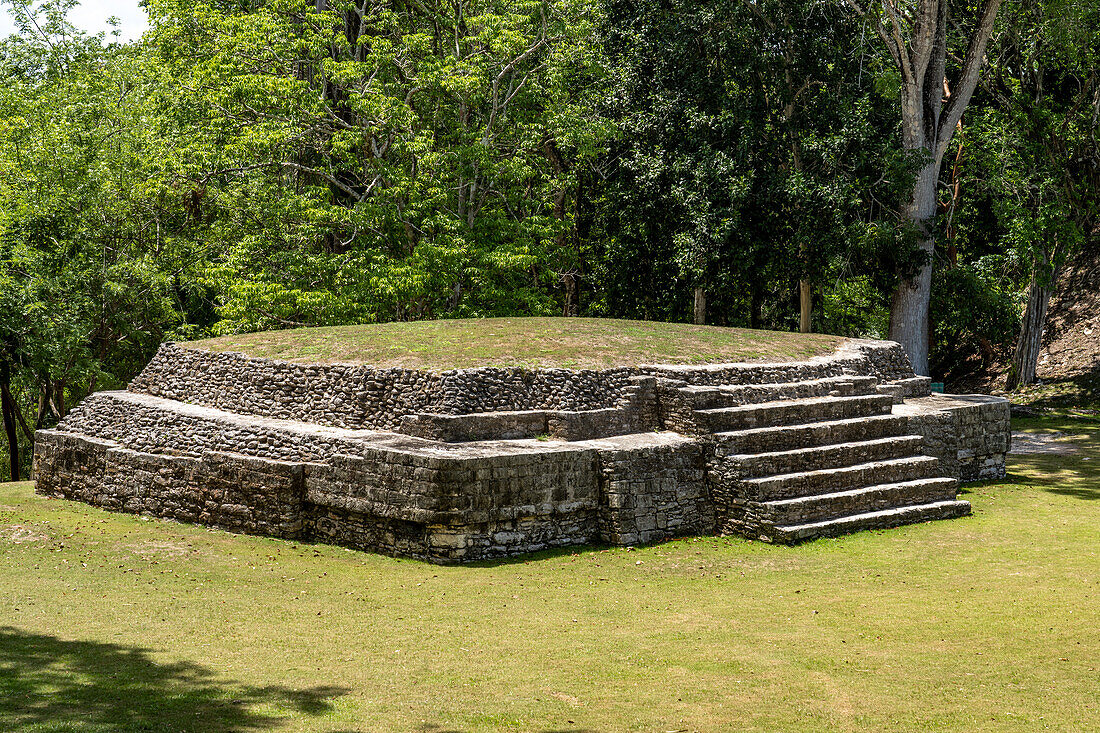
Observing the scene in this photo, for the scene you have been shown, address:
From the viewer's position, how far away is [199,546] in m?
12.0

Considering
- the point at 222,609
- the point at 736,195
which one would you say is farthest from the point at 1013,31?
the point at 222,609

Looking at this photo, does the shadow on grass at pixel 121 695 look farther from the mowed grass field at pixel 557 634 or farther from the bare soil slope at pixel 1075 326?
the bare soil slope at pixel 1075 326

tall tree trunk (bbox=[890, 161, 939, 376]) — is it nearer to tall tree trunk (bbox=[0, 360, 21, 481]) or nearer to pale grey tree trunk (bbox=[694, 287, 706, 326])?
pale grey tree trunk (bbox=[694, 287, 706, 326])

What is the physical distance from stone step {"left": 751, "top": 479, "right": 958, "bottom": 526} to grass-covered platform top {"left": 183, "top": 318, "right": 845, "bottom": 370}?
2.85m

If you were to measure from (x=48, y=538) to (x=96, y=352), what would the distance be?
12403 mm

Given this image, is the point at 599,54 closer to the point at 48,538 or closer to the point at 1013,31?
the point at 1013,31

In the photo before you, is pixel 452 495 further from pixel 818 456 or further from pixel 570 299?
pixel 570 299

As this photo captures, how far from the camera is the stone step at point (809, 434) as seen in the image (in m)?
12.6

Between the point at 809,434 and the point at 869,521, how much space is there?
133cm

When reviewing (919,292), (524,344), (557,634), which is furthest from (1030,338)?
(557,634)

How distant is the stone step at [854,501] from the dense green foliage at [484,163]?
9.06 meters

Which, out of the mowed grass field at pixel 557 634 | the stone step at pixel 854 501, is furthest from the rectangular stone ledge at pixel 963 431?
the mowed grass field at pixel 557 634

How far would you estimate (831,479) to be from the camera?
508 inches

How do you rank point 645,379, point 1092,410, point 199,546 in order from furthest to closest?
point 1092,410
point 645,379
point 199,546
